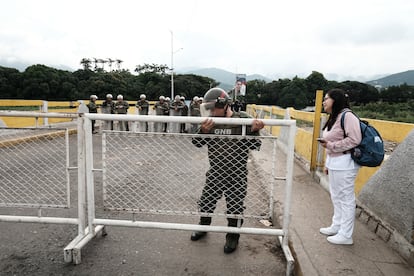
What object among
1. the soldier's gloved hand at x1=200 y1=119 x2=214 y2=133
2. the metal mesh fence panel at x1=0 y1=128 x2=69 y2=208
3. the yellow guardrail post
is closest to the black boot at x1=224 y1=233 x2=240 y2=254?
the soldier's gloved hand at x1=200 y1=119 x2=214 y2=133

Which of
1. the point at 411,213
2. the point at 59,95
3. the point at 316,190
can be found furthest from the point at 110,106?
the point at 59,95

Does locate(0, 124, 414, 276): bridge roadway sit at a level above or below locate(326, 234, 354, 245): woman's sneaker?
below

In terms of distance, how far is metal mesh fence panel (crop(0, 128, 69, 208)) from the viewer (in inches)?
170

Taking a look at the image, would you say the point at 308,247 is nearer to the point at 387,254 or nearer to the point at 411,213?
the point at 387,254

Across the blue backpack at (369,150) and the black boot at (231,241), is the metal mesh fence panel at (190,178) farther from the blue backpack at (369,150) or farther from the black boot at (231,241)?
the blue backpack at (369,150)

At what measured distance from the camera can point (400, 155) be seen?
3.15 metres

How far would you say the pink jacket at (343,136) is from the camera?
2912 millimetres

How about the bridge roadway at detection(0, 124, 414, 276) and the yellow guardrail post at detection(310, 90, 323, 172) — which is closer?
the bridge roadway at detection(0, 124, 414, 276)

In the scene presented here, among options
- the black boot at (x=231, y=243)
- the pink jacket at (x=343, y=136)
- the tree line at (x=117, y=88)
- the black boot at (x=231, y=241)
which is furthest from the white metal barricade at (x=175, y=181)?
the tree line at (x=117, y=88)

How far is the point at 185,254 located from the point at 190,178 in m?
2.20

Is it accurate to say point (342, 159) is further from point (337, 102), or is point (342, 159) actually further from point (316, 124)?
point (316, 124)

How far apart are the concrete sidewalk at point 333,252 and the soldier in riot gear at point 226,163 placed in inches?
27.8

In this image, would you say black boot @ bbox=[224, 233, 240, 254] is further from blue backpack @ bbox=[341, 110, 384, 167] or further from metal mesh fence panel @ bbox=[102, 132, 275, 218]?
blue backpack @ bbox=[341, 110, 384, 167]

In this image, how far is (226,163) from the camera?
3064mm
